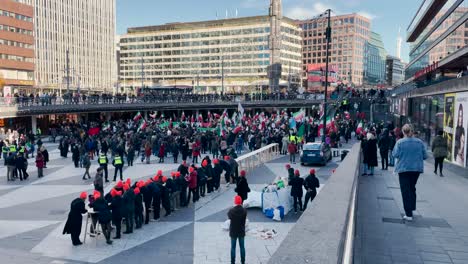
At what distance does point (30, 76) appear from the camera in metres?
89.8

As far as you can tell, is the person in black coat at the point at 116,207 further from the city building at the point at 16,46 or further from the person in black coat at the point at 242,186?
the city building at the point at 16,46

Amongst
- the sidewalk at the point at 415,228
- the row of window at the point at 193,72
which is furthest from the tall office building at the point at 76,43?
the sidewalk at the point at 415,228

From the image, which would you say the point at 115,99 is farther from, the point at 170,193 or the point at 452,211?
the point at 452,211

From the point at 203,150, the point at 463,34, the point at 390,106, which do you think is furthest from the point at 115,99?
the point at 463,34

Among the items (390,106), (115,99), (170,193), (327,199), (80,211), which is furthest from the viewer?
(115,99)

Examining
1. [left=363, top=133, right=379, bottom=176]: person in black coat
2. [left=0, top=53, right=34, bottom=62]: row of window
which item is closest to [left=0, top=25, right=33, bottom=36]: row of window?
[left=0, top=53, right=34, bottom=62]: row of window

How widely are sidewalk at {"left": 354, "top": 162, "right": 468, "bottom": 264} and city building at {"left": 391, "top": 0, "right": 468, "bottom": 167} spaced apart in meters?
5.18

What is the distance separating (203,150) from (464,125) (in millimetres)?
19015

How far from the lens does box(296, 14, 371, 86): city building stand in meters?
152

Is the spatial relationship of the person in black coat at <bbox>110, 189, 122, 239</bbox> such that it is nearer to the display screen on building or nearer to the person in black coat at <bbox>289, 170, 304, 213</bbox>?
the person in black coat at <bbox>289, 170, 304, 213</bbox>

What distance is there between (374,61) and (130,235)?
179161mm

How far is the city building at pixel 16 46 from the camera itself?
3150 inches

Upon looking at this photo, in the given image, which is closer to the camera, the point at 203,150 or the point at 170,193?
the point at 170,193

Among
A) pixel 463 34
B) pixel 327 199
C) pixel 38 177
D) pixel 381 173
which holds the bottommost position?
pixel 38 177
